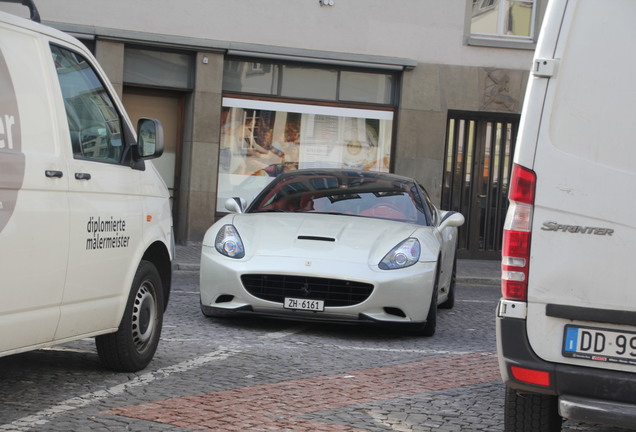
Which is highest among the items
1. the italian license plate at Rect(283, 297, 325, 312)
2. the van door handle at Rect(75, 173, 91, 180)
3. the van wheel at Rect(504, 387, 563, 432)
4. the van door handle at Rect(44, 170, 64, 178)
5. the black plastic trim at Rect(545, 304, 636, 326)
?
the van door handle at Rect(44, 170, 64, 178)

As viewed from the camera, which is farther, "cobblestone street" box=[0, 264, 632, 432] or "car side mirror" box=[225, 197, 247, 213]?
"car side mirror" box=[225, 197, 247, 213]

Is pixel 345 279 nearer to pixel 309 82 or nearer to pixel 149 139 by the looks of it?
pixel 149 139

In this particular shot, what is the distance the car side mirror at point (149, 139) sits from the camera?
6387mm

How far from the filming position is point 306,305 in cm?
849

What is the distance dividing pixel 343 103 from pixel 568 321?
1515 cm

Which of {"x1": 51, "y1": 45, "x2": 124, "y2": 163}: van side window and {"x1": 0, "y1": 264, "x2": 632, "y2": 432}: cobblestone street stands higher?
{"x1": 51, "y1": 45, "x2": 124, "y2": 163}: van side window

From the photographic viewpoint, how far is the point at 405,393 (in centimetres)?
635

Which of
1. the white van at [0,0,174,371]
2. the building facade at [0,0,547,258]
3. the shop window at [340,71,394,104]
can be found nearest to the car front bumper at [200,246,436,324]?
the white van at [0,0,174,371]

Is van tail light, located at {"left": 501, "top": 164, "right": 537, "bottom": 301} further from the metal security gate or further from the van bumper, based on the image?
the metal security gate

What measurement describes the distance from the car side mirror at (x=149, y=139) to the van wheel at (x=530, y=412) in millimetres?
2759

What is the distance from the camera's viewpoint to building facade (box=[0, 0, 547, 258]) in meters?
18.3

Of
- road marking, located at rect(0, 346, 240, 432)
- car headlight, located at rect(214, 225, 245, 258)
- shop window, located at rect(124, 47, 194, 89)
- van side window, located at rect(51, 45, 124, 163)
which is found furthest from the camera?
shop window, located at rect(124, 47, 194, 89)

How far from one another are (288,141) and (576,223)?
49.2 ft

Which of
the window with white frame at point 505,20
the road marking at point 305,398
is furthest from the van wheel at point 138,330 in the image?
the window with white frame at point 505,20
